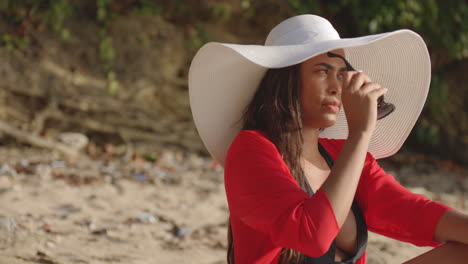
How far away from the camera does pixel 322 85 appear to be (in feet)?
5.60

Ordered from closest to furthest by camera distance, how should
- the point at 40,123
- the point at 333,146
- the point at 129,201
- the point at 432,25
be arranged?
1. the point at 333,146
2. the point at 129,201
3. the point at 40,123
4. the point at 432,25

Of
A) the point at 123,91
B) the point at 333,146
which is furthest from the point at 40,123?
the point at 333,146

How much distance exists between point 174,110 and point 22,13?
2.04m

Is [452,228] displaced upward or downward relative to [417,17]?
upward

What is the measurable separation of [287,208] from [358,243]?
477mm

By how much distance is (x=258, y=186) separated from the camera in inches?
60.1

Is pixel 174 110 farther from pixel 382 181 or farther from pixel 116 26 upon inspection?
pixel 382 181

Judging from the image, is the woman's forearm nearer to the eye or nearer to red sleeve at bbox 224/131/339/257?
red sleeve at bbox 224/131/339/257

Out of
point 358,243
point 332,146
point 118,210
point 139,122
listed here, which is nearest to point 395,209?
point 358,243

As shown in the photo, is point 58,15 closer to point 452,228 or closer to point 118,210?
point 118,210

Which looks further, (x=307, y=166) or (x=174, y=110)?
(x=174, y=110)

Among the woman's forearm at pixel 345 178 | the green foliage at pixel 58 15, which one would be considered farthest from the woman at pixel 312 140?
the green foliage at pixel 58 15

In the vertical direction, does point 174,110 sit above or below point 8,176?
below

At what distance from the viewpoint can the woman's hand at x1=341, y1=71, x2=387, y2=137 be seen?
1.52 m
